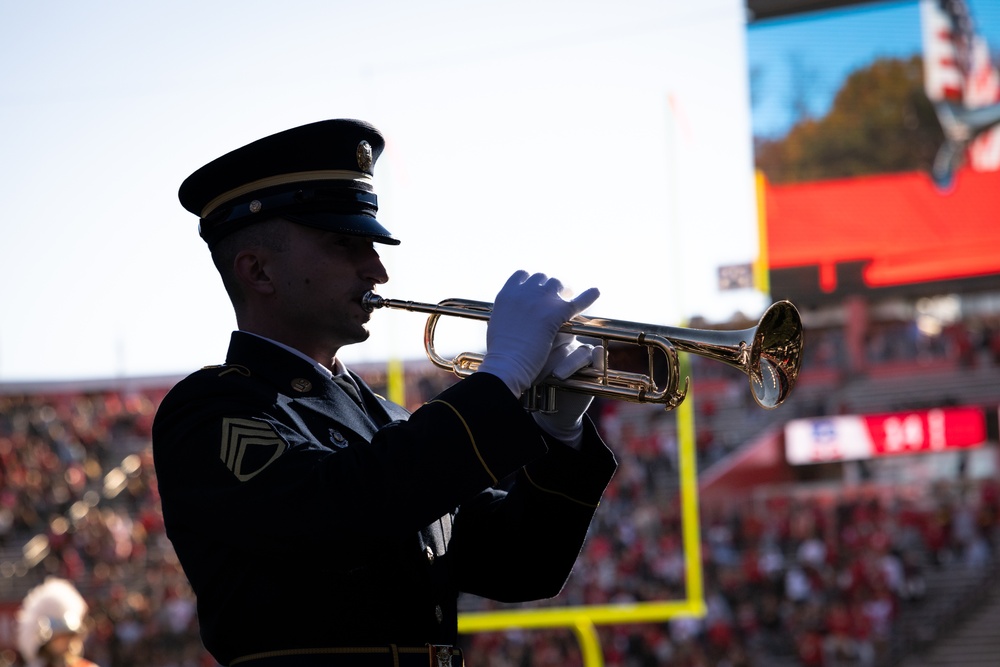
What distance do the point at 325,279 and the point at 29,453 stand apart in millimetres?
24258

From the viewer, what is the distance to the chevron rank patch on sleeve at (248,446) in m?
2.12

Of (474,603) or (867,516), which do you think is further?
(867,516)

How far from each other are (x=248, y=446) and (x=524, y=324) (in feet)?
1.55

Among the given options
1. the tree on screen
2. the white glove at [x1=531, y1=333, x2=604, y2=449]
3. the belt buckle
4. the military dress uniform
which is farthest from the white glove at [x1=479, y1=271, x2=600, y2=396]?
the tree on screen

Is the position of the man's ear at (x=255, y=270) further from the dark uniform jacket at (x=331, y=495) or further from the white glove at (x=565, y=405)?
the white glove at (x=565, y=405)

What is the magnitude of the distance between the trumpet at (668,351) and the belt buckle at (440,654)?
0.44 meters

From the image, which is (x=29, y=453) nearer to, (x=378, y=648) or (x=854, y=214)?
(x=854, y=214)

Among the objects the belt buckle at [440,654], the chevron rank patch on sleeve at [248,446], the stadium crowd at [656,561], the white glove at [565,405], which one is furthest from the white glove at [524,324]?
the stadium crowd at [656,561]

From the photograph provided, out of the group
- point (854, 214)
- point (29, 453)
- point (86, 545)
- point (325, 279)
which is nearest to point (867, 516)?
point (854, 214)

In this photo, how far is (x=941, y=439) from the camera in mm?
22172

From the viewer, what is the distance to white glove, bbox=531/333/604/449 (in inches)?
97.2

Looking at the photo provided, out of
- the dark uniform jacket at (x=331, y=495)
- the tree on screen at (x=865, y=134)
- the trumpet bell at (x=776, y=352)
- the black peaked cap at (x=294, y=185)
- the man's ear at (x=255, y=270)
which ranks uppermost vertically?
the tree on screen at (x=865, y=134)

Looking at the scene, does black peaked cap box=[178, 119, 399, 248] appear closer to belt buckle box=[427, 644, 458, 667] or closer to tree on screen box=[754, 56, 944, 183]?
belt buckle box=[427, 644, 458, 667]

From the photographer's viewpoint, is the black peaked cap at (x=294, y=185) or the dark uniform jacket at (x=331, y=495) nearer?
the dark uniform jacket at (x=331, y=495)
